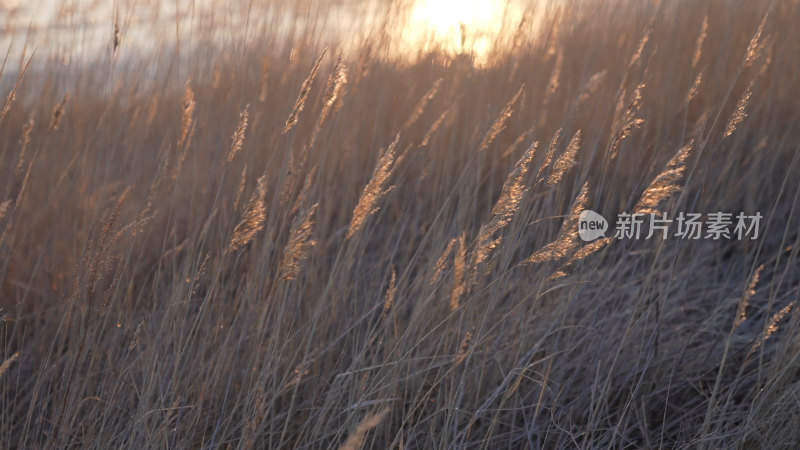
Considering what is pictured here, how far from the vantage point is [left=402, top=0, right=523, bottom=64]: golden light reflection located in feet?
6.92

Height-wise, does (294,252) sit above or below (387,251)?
above

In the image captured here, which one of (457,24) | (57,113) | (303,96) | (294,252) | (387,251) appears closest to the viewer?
(294,252)

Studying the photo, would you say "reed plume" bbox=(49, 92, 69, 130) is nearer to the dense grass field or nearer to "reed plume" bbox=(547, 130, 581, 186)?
the dense grass field

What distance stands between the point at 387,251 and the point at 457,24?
0.76m

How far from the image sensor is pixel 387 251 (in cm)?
199

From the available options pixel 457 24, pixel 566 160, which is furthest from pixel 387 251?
pixel 566 160

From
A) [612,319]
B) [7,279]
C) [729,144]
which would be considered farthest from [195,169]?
[729,144]

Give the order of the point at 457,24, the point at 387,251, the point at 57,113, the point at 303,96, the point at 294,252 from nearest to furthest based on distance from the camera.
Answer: the point at 294,252 → the point at 303,96 → the point at 57,113 → the point at 387,251 → the point at 457,24

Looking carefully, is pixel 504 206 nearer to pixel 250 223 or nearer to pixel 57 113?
pixel 250 223

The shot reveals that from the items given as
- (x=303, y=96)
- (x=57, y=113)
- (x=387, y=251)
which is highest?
(x=303, y=96)

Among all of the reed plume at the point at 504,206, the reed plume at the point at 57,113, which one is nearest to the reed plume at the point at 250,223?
the reed plume at the point at 504,206

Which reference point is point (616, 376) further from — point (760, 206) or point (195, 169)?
point (195, 169)

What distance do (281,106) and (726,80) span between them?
170cm

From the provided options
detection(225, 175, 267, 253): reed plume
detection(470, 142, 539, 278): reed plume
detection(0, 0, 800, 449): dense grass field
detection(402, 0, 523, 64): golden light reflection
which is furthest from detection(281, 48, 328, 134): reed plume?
detection(402, 0, 523, 64): golden light reflection
